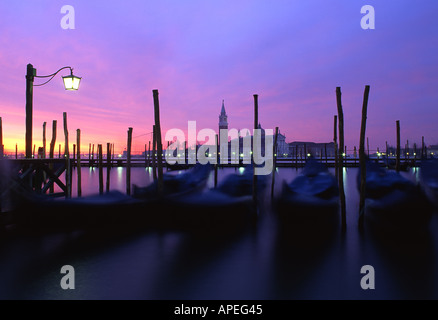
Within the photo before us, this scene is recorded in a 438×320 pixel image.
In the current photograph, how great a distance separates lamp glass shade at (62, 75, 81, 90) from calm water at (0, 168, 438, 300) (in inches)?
96.9

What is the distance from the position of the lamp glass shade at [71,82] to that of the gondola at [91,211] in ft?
5.96

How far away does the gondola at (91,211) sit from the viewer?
14.5 ft

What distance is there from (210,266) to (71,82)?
12.1 ft

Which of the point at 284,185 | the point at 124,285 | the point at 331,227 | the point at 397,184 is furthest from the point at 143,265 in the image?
the point at 397,184

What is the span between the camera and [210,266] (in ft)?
12.4

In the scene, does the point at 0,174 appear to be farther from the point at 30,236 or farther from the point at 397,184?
the point at 397,184

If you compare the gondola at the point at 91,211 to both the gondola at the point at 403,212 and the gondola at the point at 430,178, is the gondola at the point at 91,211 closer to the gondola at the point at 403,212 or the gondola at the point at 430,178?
the gondola at the point at 403,212

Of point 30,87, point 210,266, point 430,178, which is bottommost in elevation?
point 210,266

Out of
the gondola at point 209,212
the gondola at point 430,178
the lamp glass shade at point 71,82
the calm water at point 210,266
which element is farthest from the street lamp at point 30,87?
the gondola at point 430,178

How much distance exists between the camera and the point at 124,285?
327 centimetres

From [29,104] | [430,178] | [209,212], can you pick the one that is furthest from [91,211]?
[430,178]

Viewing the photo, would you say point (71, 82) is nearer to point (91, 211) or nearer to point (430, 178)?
point (91, 211)

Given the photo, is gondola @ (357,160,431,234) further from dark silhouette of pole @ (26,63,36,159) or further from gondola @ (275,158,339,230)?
dark silhouette of pole @ (26,63,36,159)

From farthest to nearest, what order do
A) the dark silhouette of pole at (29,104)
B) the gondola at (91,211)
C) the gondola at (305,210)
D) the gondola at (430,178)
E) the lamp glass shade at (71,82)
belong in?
the gondola at (430,178)
the gondola at (305,210)
the dark silhouette of pole at (29,104)
the lamp glass shade at (71,82)
the gondola at (91,211)
